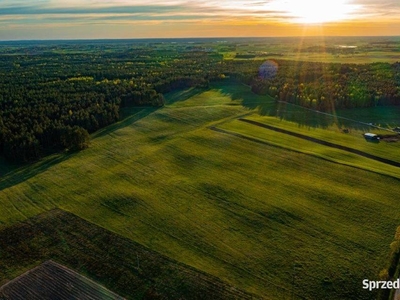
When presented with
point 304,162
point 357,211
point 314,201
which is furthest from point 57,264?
point 304,162

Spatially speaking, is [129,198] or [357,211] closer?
[357,211]

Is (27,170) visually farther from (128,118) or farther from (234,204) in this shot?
(234,204)

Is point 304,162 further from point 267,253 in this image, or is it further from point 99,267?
point 99,267

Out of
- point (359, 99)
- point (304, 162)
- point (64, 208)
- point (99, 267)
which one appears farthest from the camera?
point (359, 99)

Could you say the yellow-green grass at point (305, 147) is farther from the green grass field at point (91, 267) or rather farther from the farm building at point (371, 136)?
the green grass field at point (91, 267)

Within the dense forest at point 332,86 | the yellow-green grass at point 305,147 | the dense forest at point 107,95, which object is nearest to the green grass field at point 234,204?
the yellow-green grass at point 305,147

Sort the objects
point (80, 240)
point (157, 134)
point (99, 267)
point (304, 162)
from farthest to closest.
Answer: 1. point (157, 134)
2. point (304, 162)
3. point (80, 240)
4. point (99, 267)

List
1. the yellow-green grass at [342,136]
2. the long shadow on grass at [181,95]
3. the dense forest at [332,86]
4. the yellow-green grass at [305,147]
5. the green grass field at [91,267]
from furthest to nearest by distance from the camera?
the long shadow on grass at [181,95]
the dense forest at [332,86]
the yellow-green grass at [342,136]
the yellow-green grass at [305,147]
the green grass field at [91,267]

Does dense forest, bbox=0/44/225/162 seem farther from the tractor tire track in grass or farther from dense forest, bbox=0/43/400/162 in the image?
the tractor tire track in grass
